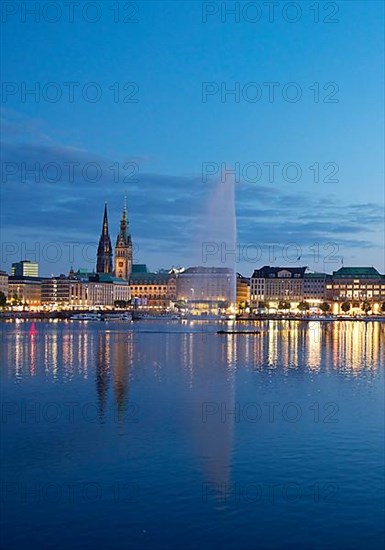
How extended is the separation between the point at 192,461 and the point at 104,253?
177751 millimetres

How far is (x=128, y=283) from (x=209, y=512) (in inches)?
6957

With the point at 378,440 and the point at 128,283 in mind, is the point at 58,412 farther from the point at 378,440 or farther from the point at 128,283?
the point at 128,283

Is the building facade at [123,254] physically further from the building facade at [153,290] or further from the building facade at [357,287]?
the building facade at [357,287]

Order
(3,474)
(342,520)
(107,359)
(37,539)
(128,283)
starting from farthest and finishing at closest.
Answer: (128,283)
(107,359)
(3,474)
(342,520)
(37,539)

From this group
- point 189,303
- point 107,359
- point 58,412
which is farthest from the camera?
point 189,303

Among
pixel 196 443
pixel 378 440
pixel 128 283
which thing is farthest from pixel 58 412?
pixel 128 283

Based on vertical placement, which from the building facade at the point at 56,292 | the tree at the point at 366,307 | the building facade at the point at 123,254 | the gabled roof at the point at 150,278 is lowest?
the tree at the point at 366,307

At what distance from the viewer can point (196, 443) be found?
16.2 metres

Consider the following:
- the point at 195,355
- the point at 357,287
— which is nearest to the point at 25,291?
the point at 357,287

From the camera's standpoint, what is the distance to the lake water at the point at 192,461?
430 inches

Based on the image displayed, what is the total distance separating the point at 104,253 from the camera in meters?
190

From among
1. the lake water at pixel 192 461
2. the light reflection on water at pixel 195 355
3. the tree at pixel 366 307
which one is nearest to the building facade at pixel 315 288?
the tree at pixel 366 307

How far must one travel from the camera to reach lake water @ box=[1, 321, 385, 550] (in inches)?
430

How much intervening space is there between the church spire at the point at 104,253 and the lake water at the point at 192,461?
532 feet
